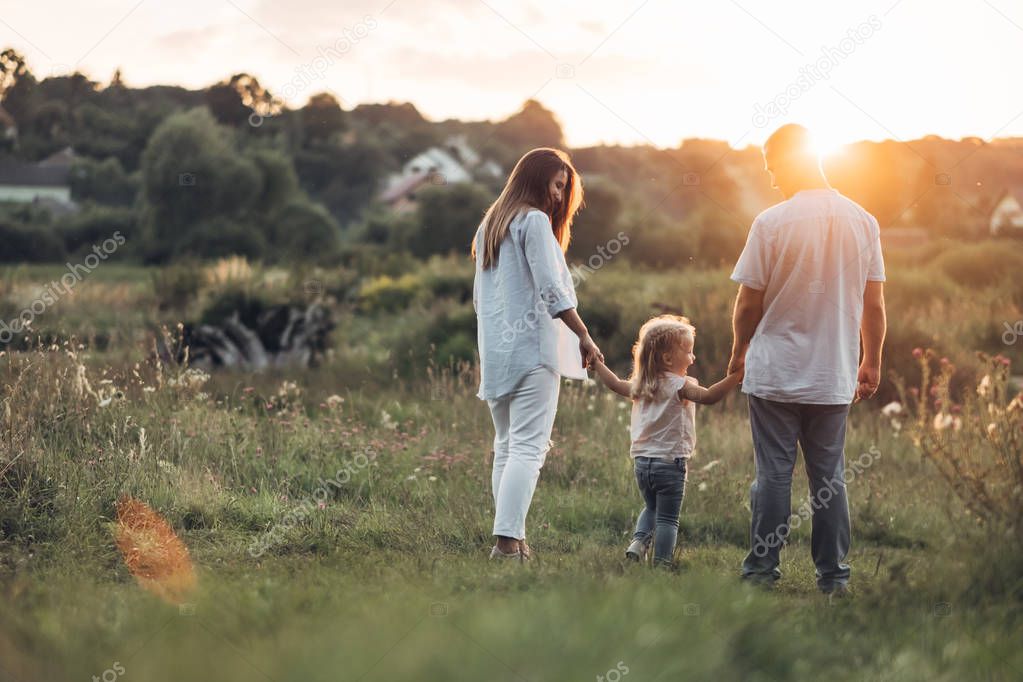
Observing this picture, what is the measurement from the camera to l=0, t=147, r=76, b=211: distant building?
3425 centimetres

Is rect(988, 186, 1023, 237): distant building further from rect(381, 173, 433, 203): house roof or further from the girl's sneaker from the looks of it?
rect(381, 173, 433, 203): house roof

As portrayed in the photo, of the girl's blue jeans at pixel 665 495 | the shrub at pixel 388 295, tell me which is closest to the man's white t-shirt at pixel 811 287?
the girl's blue jeans at pixel 665 495

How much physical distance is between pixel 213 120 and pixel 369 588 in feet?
167

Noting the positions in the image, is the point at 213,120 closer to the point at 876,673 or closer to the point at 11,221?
the point at 11,221

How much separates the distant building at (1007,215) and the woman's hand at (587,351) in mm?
18431

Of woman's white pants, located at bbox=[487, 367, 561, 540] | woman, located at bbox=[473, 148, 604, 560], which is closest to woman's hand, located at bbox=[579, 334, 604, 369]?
woman, located at bbox=[473, 148, 604, 560]

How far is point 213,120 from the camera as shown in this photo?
51875 millimetres

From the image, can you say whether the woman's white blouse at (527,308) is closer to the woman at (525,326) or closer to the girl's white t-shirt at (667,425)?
the woman at (525,326)

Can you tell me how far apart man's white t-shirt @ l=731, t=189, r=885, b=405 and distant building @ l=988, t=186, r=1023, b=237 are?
18.3 metres

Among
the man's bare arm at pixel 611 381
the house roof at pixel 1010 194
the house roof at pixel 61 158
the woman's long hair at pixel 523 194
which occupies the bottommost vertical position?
the man's bare arm at pixel 611 381

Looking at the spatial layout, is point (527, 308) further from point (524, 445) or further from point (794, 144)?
point (794, 144)

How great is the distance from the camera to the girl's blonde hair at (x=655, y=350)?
16.5ft

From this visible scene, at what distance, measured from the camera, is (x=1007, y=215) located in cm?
2319

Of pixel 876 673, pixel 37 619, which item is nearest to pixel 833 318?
pixel 876 673
